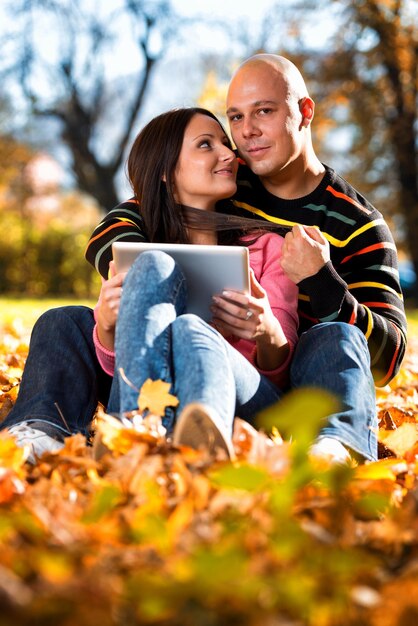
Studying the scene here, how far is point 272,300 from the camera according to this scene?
2.74 m

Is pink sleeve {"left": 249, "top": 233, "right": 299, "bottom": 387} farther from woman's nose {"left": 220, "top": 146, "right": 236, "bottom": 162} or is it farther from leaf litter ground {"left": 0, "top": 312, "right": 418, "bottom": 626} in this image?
leaf litter ground {"left": 0, "top": 312, "right": 418, "bottom": 626}

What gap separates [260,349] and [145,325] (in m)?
0.50

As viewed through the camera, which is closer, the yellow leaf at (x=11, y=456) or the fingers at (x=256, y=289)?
the yellow leaf at (x=11, y=456)

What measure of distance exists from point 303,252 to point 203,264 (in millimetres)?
326

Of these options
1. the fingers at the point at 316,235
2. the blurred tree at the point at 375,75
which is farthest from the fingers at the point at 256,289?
the blurred tree at the point at 375,75

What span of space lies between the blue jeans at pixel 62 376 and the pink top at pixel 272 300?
3.2 inches

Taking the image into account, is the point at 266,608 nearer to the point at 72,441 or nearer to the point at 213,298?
the point at 72,441

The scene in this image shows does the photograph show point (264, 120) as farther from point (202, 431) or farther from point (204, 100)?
point (204, 100)

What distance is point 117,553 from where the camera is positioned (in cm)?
128

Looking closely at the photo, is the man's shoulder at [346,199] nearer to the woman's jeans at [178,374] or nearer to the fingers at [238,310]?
the woman's jeans at [178,374]

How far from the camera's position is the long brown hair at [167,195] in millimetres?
2891

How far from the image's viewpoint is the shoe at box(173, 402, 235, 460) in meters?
1.81

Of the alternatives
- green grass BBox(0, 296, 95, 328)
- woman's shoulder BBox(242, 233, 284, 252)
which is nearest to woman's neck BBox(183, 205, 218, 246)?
woman's shoulder BBox(242, 233, 284, 252)

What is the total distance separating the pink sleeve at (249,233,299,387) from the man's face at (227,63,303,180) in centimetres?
33
